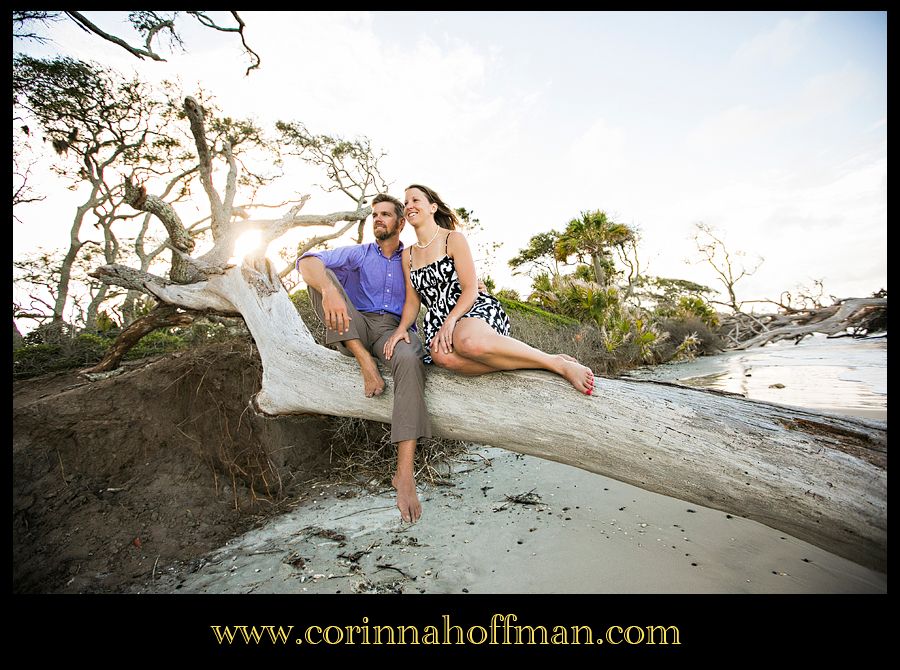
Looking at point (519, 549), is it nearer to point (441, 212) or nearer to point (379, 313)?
point (379, 313)

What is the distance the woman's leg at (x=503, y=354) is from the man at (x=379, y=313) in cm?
36

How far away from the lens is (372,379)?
2727 millimetres

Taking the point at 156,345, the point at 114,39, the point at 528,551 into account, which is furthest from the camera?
the point at 114,39

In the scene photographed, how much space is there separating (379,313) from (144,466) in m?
2.54

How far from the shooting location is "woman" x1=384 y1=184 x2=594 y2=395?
240 centimetres

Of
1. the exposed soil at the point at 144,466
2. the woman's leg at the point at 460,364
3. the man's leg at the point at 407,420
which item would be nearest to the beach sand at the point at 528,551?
the exposed soil at the point at 144,466

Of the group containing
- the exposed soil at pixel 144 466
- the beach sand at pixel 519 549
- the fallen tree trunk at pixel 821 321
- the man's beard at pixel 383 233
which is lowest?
the fallen tree trunk at pixel 821 321

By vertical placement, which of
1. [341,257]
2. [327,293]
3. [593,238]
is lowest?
[327,293]

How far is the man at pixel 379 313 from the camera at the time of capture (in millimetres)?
2465

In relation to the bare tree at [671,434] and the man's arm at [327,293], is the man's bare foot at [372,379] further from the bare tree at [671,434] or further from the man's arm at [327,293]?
the man's arm at [327,293]

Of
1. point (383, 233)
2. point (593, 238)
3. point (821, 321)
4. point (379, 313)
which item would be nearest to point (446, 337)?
point (379, 313)

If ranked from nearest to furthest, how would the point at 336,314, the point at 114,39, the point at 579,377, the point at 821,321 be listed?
the point at 579,377 < the point at 336,314 < the point at 114,39 < the point at 821,321
